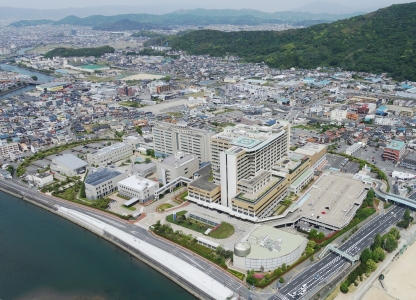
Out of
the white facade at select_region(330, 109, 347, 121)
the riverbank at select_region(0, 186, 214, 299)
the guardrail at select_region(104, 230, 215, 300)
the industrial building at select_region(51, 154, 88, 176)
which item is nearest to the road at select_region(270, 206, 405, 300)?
the guardrail at select_region(104, 230, 215, 300)

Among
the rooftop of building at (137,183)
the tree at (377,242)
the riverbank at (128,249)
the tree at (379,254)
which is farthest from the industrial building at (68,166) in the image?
the tree at (379,254)

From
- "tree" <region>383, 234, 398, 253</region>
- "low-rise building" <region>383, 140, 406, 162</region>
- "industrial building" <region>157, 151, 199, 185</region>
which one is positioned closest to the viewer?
"tree" <region>383, 234, 398, 253</region>

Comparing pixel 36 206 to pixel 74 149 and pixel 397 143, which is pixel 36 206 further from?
pixel 397 143

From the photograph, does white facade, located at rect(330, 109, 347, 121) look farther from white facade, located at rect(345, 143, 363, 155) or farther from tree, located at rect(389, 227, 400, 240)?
tree, located at rect(389, 227, 400, 240)

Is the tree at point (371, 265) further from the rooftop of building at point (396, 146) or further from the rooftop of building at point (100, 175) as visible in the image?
the rooftop of building at point (100, 175)

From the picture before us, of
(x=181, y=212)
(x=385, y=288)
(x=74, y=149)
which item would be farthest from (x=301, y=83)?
(x=385, y=288)

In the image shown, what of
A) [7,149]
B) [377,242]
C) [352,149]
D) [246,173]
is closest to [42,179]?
[7,149]

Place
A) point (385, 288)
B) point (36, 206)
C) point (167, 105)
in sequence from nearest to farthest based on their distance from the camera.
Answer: point (385, 288)
point (36, 206)
point (167, 105)

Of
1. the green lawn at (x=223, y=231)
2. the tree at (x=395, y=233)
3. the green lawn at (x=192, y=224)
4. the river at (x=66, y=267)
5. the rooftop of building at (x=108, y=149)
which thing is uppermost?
the rooftop of building at (x=108, y=149)
